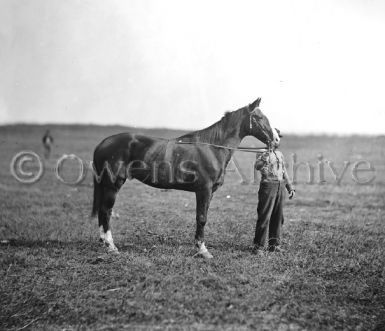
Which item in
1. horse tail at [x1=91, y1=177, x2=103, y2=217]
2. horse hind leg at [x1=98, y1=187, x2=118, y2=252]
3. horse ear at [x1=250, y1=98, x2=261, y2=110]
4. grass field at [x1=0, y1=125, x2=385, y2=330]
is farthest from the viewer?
horse tail at [x1=91, y1=177, x2=103, y2=217]

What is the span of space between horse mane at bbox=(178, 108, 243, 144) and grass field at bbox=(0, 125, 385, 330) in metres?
2.18

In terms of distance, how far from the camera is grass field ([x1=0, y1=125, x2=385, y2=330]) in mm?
4699

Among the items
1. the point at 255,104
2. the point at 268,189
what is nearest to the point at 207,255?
the point at 268,189

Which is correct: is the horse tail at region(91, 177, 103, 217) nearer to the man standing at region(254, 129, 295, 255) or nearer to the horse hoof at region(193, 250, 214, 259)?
Answer: the horse hoof at region(193, 250, 214, 259)

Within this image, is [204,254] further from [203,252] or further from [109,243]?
[109,243]

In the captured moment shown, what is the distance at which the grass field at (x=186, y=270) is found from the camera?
185 inches

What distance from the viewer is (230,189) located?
15.9 metres

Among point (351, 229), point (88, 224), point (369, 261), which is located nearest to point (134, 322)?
point (369, 261)

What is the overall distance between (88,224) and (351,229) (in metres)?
6.58

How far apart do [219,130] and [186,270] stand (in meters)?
2.70

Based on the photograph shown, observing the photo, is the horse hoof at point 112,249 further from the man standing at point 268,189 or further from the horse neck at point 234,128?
the horse neck at point 234,128

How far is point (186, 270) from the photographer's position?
6.12m

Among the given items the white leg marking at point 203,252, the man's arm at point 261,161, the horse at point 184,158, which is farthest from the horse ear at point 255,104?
the white leg marking at point 203,252

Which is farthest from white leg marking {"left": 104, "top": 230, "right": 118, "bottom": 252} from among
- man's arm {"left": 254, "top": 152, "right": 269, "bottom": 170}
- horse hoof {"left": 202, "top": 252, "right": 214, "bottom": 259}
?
man's arm {"left": 254, "top": 152, "right": 269, "bottom": 170}
